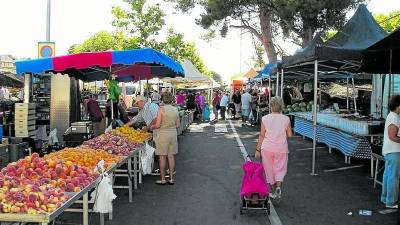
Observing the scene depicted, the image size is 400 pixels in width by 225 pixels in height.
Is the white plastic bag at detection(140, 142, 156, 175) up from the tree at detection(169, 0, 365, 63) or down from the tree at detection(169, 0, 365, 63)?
down

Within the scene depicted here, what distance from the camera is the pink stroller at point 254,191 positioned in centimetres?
668

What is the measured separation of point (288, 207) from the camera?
7.23m

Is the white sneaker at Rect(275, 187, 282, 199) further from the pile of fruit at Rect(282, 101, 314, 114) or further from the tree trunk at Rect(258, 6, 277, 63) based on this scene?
the tree trunk at Rect(258, 6, 277, 63)

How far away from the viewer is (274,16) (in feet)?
95.3

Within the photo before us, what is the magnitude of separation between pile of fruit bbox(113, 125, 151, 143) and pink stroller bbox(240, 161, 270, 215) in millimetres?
2892

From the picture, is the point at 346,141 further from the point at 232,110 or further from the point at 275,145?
the point at 232,110

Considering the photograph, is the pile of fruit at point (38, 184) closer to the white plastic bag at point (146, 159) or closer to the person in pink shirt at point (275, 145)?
the person in pink shirt at point (275, 145)

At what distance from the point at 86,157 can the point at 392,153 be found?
4470 millimetres

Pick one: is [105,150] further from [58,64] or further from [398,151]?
[398,151]

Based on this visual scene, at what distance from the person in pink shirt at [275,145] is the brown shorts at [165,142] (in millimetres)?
1992

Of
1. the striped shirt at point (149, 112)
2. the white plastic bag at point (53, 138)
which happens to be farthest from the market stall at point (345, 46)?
the white plastic bag at point (53, 138)

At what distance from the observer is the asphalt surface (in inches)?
258

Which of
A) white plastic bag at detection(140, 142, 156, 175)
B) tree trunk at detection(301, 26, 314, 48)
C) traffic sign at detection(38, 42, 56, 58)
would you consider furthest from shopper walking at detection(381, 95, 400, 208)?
tree trunk at detection(301, 26, 314, 48)

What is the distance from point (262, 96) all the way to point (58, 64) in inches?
833
